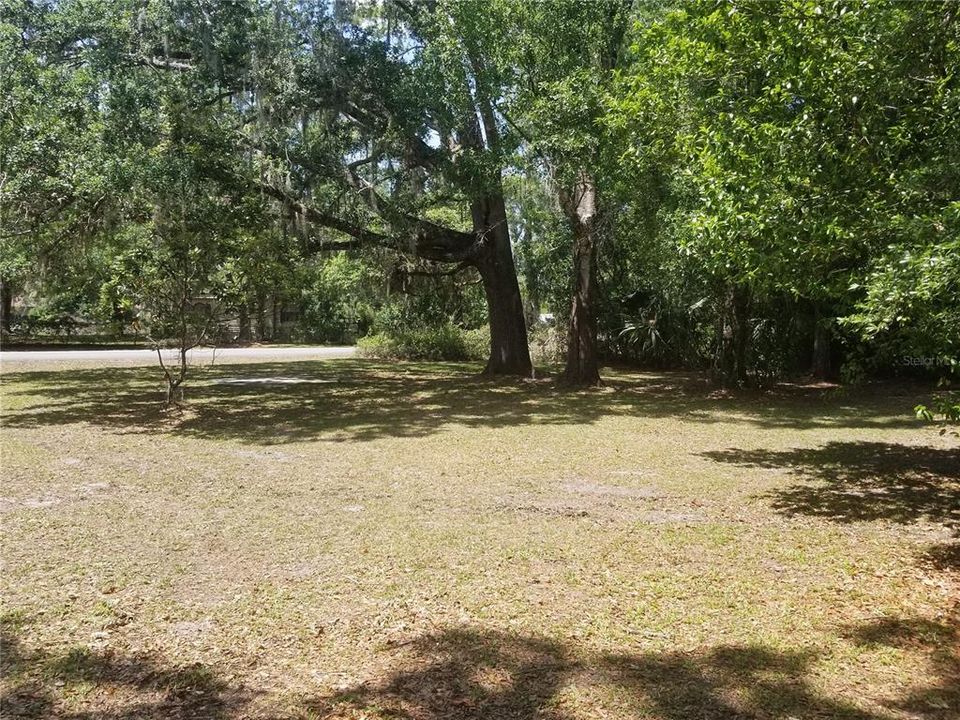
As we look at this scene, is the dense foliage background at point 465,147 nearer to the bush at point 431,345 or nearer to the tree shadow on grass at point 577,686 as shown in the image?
the tree shadow on grass at point 577,686

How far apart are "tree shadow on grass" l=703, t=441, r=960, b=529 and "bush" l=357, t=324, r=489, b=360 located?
15817mm

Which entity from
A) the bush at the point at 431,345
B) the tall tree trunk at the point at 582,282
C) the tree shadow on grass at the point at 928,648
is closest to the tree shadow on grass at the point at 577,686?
the tree shadow on grass at the point at 928,648

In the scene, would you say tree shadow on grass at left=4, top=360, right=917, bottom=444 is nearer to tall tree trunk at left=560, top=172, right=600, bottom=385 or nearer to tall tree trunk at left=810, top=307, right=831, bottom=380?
tall tree trunk at left=560, top=172, right=600, bottom=385

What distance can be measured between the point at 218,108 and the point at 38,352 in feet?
50.8

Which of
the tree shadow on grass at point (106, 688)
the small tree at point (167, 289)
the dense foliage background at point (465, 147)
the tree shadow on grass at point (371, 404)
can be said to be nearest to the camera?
the tree shadow on grass at point (106, 688)

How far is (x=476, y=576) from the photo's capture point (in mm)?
4285

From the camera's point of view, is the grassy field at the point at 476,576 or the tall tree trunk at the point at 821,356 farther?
the tall tree trunk at the point at 821,356

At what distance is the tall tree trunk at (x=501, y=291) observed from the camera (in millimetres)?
16672

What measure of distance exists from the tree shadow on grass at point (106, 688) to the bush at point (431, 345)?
68.7 ft

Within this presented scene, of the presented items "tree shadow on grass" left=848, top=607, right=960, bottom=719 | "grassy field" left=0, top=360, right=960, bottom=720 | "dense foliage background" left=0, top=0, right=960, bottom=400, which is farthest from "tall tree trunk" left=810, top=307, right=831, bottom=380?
"tree shadow on grass" left=848, top=607, right=960, bottom=719

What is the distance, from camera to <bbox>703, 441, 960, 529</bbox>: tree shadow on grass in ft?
19.4

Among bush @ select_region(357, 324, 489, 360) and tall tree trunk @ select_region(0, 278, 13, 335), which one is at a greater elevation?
tall tree trunk @ select_region(0, 278, 13, 335)

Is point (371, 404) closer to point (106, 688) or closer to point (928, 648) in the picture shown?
point (106, 688)

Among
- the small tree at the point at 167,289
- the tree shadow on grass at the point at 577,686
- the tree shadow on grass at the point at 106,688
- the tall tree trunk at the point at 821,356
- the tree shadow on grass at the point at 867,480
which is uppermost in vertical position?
the small tree at the point at 167,289
